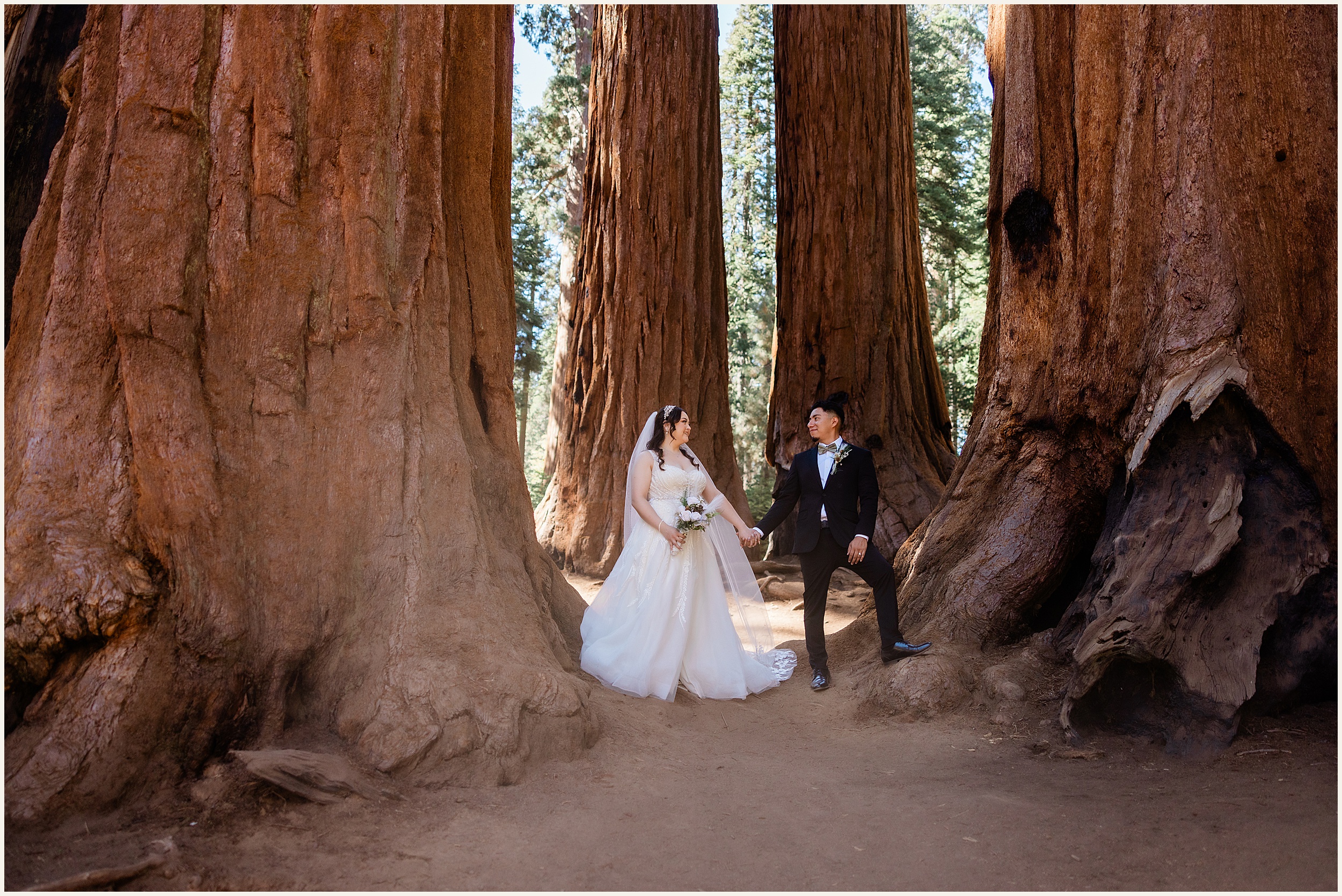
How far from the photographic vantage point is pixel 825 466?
228 inches

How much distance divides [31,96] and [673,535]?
14.4 feet

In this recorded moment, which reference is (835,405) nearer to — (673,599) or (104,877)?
(673,599)

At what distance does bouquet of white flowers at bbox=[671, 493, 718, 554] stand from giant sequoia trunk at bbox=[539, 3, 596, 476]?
5.05 meters

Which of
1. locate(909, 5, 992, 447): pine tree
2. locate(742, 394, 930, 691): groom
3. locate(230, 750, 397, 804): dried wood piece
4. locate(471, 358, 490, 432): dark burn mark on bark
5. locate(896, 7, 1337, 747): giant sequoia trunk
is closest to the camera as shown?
locate(230, 750, 397, 804): dried wood piece

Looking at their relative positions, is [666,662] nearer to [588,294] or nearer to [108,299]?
[108,299]

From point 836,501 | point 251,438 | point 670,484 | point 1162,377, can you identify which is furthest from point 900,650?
point 251,438

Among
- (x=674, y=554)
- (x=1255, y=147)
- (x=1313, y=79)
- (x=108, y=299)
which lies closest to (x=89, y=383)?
(x=108, y=299)

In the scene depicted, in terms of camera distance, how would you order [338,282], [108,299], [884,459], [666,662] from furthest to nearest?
[884,459]
[666,662]
[338,282]
[108,299]

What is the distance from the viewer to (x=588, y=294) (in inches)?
400

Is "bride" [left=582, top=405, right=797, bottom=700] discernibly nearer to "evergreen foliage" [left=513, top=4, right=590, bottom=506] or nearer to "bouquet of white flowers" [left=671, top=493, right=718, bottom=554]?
"bouquet of white flowers" [left=671, top=493, right=718, bottom=554]

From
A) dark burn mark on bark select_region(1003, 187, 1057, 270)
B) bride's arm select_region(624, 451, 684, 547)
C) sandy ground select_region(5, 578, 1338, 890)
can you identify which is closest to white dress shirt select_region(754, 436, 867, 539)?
bride's arm select_region(624, 451, 684, 547)

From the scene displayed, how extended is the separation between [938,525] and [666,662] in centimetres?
204

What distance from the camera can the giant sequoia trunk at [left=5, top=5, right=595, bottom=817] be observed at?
10.8 feet

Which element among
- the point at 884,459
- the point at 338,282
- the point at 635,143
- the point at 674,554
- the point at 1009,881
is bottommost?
the point at 1009,881
